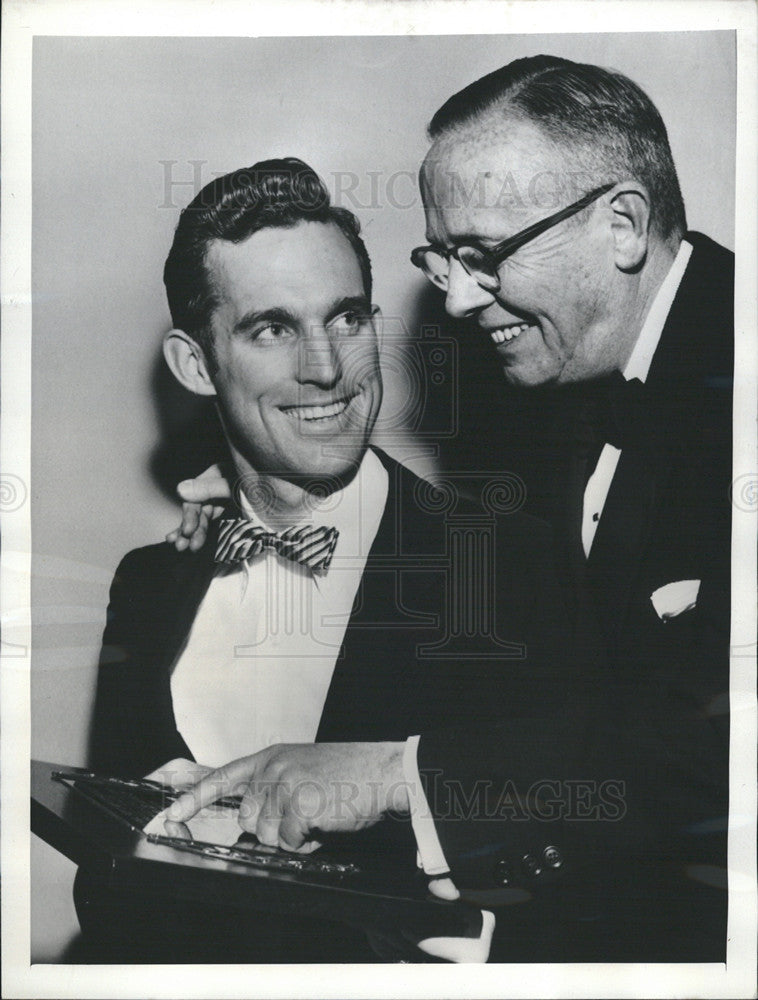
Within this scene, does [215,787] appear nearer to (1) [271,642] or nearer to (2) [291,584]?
(1) [271,642]

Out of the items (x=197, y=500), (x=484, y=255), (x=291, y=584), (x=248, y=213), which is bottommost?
(x=291, y=584)

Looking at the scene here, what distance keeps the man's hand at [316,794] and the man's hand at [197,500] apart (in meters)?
0.55

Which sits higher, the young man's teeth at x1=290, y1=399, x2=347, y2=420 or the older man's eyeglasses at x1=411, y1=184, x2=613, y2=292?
the older man's eyeglasses at x1=411, y1=184, x2=613, y2=292

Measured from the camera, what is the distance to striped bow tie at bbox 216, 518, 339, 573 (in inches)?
88.5

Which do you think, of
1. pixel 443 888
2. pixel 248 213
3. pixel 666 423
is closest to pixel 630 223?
pixel 666 423

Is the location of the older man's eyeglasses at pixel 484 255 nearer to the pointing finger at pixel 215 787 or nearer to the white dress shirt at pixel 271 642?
the white dress shirt at pixel 271 642

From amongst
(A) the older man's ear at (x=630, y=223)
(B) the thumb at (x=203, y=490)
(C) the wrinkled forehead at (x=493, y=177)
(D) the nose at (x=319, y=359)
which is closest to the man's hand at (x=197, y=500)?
(B) the thumb at (x=203, y=490)

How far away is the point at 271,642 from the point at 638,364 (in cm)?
109

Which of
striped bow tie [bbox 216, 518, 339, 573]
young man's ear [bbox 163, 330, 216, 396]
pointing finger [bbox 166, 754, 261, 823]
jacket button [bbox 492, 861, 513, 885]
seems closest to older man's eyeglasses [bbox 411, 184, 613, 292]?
young man's ear [bbox 163, 330, 216, 396]

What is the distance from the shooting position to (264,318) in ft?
7.29

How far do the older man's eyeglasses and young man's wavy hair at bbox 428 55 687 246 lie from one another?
91 millimetres

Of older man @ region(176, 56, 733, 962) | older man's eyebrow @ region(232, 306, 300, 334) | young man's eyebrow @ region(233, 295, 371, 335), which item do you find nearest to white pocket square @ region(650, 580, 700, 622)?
older man @ region(176, 56, 733, 962)

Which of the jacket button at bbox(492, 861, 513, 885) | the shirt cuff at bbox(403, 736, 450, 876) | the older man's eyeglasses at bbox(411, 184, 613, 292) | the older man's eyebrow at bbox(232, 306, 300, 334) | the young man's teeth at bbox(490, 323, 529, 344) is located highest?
the older man's eyeglasses at bbox(411, 184, 613, 292)

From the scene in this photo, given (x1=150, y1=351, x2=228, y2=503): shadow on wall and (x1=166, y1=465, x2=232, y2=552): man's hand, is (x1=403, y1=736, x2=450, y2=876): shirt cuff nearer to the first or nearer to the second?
(x1=166, y1=465, x2=232, y2=552): man's hand
